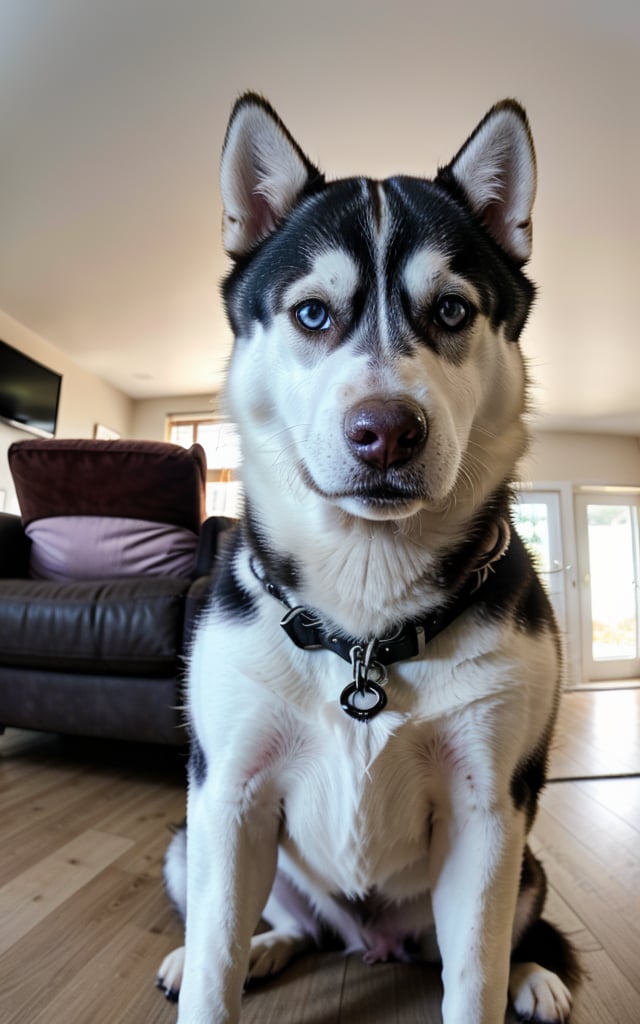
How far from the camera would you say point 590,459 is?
22.9 feet

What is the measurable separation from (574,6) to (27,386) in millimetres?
4422

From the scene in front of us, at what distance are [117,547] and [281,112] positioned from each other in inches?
84.6

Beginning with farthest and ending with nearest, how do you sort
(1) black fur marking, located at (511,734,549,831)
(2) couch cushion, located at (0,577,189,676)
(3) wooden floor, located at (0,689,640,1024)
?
(2) couch cushion, located at (0,577,189,676), (3) wooden floor, located at (0,689,640,1024), (1) black fur marking, located at (511,734,549,831)

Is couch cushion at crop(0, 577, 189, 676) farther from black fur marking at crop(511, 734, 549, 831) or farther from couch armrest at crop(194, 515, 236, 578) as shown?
black fur marking at crop(511, 734, 549, 831)

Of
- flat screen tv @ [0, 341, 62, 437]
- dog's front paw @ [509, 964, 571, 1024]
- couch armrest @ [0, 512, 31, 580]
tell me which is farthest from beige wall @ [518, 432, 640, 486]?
dog's front paw @ [509, 964, 571, 1024]

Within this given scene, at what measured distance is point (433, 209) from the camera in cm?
70

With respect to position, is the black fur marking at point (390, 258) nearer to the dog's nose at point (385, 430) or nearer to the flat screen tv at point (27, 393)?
the dog's nose at point (385, 430)

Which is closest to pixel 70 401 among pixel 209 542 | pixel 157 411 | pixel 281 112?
pixel 157 411

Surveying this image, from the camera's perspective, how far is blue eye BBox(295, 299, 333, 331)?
663 millimetres

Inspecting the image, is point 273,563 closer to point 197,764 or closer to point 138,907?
point 197,764

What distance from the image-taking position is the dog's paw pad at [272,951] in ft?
2.60

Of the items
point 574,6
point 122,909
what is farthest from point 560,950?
point 574,6

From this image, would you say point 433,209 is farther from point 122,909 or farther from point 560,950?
point 122,909

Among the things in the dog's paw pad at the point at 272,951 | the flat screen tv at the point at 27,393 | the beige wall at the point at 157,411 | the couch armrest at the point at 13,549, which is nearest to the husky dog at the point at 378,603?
the dog's paw pad at the point at 272,951
